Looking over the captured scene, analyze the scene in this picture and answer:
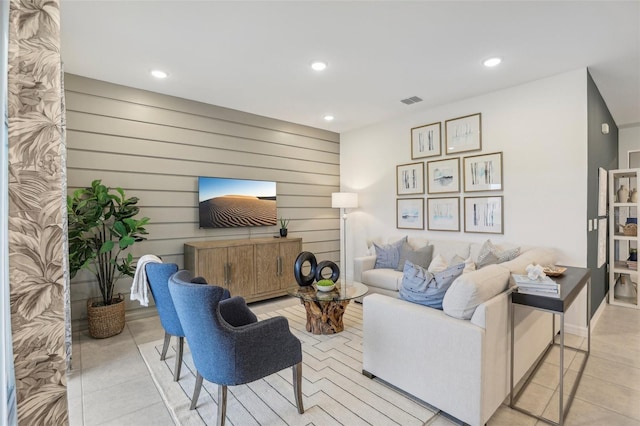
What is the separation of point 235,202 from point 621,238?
5320 mm

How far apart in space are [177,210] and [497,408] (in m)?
3.87

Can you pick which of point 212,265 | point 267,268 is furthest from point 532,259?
point 212,265

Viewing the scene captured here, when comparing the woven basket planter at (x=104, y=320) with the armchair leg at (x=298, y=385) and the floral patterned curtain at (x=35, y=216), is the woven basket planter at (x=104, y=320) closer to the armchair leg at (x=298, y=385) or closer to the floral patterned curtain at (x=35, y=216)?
the armchair leg at (x=298, y=385)

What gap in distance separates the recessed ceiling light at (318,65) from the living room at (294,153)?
5.94 feet

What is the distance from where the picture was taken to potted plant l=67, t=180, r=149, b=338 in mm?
3068

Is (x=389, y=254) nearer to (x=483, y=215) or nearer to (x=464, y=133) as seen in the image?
(x=483, y=215)

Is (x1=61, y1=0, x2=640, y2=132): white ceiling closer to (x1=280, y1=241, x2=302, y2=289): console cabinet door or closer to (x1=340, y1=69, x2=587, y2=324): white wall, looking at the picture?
(x1=340, y1=69, x2=587, y2=324): white wall

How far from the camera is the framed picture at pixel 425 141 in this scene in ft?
14.8

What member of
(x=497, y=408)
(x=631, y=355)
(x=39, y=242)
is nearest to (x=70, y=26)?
(x=39, y=242)

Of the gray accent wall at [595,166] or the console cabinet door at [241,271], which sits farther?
the console cabinet door at [241,271]

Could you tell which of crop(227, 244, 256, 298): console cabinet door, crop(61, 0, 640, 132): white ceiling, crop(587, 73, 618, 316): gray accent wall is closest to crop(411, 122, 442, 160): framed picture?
crop(61, 0, 640, 132): white ceiling

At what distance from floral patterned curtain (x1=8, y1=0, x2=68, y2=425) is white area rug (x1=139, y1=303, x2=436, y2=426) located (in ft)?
4.45

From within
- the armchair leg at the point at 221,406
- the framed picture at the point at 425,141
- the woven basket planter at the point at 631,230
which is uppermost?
the framed picture at the point at 425,141

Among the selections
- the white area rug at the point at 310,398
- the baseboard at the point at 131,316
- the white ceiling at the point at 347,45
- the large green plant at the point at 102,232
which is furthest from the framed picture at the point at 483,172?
the baseboard at the point at 131,316
